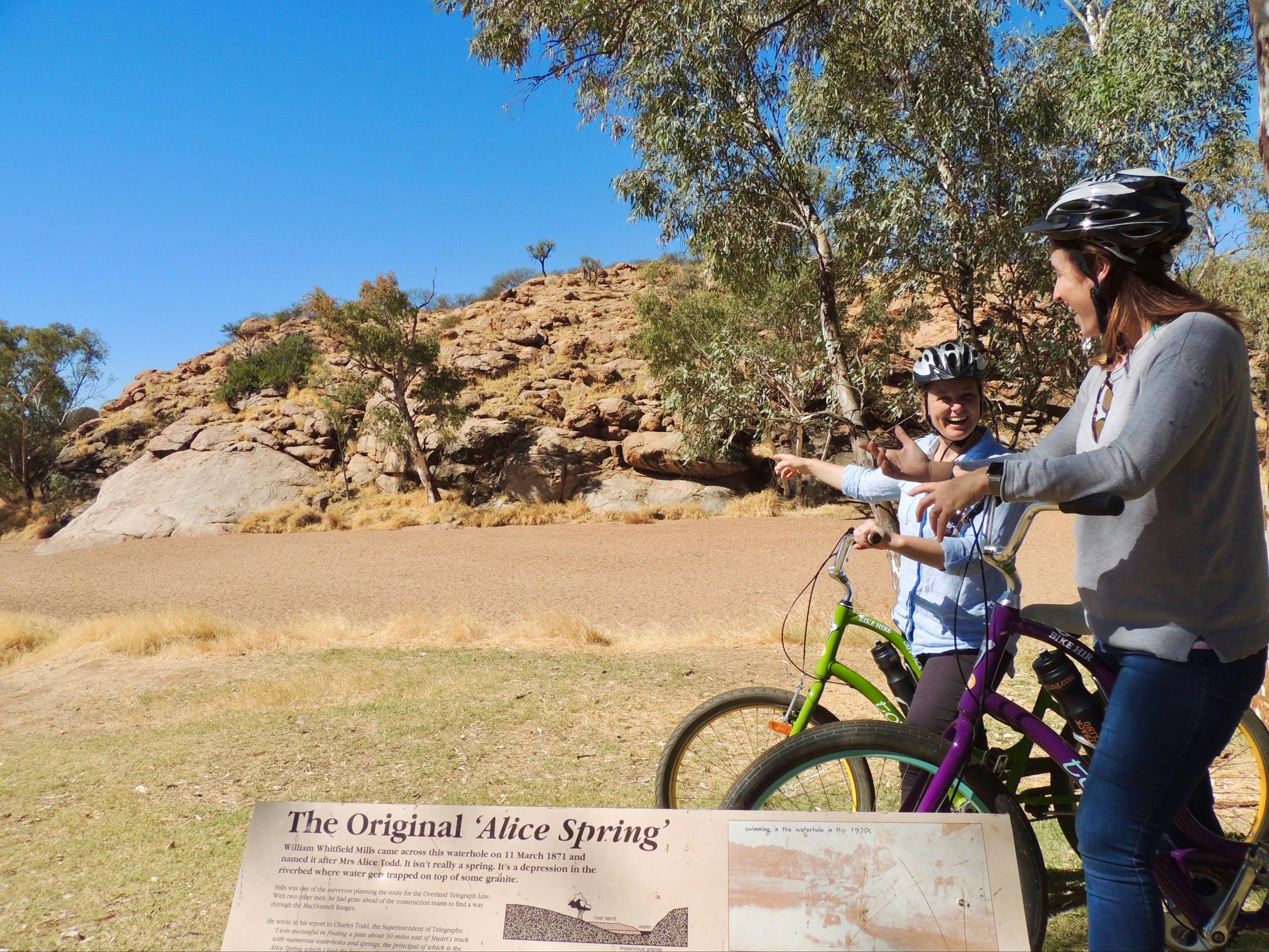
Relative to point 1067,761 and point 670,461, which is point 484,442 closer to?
point 670,461

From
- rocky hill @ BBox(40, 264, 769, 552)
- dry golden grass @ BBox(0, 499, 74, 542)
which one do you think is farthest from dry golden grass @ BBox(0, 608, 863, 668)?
dry golden grass @ BBox(0, 499, 74, 542)

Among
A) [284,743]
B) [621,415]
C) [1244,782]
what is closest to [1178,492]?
[1244,782]

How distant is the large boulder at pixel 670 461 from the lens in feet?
78.1

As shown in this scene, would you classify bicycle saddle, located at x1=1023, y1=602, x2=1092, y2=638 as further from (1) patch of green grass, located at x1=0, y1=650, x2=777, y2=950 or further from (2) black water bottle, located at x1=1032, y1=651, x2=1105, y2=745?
(1) patch of green grass, located at x1=0, y1=650, x2=777, y2=950

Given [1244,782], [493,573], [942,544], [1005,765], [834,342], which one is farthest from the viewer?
[493,573]

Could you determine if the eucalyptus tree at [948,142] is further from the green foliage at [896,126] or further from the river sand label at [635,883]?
the river sand label at [635,883]

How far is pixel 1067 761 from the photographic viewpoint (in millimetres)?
1949

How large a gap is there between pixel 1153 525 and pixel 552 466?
80.5 feet

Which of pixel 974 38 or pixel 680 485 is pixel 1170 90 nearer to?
pixel 974 38

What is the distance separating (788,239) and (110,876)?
1013cm

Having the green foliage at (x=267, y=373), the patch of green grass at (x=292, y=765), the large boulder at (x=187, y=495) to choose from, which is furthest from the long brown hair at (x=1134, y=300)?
the green foliage at (x=267, y=373)

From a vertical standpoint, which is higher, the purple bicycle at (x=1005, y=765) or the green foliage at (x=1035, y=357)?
the green foliage at (x=1035, y=357)

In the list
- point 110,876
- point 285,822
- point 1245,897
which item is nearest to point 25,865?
point 110,876

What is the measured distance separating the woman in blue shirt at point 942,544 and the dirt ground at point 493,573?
30.2ft
